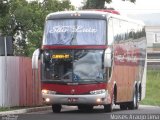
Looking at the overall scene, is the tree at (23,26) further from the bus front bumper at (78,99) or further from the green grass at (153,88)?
the bus front bumper at (78,99)

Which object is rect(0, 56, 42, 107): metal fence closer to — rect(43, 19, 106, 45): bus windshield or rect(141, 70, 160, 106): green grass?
rect(43, 19, 106, 45): bus windshield

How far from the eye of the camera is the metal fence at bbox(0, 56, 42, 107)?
3089cm

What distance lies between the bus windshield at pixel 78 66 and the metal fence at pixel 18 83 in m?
3.02

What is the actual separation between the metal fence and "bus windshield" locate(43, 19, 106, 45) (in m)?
2.76

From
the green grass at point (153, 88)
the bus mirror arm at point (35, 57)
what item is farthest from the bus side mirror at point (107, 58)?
the green grass at point (153, 88)

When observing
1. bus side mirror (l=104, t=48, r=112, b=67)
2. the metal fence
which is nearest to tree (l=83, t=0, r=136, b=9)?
the metal fence

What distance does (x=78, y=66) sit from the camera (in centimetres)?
2855

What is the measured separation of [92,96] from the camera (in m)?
28.4

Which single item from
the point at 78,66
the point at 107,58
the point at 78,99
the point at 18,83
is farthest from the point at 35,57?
the point at 18,83

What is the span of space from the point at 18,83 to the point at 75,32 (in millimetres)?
5109

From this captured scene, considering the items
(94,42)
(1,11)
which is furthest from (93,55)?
(1,11)

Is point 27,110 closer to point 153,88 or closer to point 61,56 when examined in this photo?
point 61,56

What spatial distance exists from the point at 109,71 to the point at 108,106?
1.86 metres

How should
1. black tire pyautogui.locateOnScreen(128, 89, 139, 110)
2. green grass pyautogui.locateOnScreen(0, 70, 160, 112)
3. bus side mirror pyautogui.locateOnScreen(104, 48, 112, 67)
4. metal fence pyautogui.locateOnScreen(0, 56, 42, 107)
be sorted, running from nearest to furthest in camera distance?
1. bus side mirror pyautogui.locateOnScreen(104, 48, 112, 67)
2. metal fence pyautogui.locateOnScreen(0, 56, 42, 107)
3. black tire pyautogui.locateOnScreen(128, 89, 139, 110)
4. green grass pyautogui.locateOnScreen(0, 70, 160, 112)
